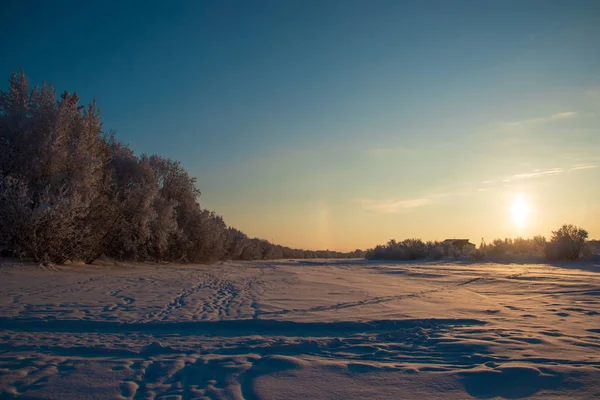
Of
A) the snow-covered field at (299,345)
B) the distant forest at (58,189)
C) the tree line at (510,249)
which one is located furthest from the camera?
the tree line at (510,249)

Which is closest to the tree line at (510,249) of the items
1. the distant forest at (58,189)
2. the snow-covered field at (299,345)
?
the snow-covered field at (299,345)

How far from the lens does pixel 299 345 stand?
4.75 metres

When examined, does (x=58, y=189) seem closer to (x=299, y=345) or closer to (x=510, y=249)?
(x=299, y=345)

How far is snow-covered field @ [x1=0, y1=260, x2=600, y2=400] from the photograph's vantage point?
3.36 meters

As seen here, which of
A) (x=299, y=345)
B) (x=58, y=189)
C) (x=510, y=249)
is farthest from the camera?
(x=510, y=249)

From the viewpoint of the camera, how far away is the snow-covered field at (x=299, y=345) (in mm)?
3361

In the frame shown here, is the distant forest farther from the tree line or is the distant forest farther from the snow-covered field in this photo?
the tree line

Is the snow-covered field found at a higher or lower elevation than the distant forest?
lower

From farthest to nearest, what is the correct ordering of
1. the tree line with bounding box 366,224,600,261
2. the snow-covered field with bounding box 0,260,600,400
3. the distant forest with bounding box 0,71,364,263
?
the tree line with bounding box 366,224,600,261
the distant forest with bounding box 0,71,364,263
the snow-covered field with bounding box 0,260,600,400

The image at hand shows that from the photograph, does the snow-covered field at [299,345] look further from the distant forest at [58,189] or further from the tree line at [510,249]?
the tree line at [510,249]

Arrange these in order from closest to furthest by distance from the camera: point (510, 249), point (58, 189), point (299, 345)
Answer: point (299, 345), point (58, 189), point (510, 249)

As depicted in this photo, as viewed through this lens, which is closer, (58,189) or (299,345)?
(299,345)

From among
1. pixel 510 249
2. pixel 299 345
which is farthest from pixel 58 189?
pixel 510 249

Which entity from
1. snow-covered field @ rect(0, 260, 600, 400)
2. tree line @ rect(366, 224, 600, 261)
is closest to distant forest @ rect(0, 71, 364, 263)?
snow-covered field @ rect(0, 260, 600, 400)
